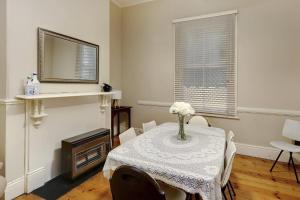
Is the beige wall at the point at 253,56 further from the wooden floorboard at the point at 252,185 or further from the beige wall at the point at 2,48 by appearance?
the beige wall at the point at 2,48

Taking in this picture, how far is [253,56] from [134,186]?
10.0ft

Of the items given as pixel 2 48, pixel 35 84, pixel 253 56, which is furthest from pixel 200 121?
pixel 2 48

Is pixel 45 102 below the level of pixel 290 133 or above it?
above

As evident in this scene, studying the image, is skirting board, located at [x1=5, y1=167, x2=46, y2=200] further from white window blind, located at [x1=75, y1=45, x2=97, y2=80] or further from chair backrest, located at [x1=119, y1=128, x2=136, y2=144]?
white window blind, located at [x1=75, y1=45, x2=97, y2=80]

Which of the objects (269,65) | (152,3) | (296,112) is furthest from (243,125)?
(152,3)

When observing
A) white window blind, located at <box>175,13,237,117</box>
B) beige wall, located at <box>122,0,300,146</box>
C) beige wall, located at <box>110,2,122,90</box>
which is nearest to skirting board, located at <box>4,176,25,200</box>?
beige wall, located at <box>110,2,122,90</box>

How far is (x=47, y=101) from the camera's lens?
230cm

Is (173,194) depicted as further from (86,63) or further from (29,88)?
(86,63)

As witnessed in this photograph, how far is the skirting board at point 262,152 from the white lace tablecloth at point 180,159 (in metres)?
1.47

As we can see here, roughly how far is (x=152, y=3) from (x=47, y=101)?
3119mm

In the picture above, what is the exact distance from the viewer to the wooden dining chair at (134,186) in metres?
1.06

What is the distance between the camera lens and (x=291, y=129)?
2742 millimetres

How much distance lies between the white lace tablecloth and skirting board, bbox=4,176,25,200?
47.1 inches

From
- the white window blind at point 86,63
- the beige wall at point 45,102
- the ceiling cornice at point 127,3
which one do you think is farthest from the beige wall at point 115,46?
the white window blind at point 86,63
